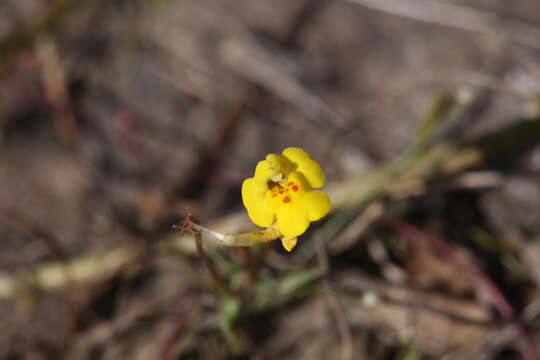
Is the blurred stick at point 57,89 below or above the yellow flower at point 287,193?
above

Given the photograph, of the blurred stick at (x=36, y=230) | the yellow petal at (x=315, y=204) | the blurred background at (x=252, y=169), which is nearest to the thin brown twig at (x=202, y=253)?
the blurred background at (x=252, y=169)

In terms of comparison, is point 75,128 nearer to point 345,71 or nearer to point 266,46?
point 266,46

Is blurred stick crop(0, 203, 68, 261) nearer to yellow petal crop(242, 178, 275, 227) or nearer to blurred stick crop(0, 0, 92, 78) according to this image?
blurred stick crop(0, 0, 92, 78)

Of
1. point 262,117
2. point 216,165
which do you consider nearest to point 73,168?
point 216,165

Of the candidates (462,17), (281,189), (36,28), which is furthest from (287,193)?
(36,28)

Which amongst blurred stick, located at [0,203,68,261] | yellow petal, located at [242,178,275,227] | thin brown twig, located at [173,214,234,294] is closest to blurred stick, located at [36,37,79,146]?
blurred stick, located at [0,203,68,261]

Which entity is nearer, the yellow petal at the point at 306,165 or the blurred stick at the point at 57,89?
the yellow petal at the point at 306,165

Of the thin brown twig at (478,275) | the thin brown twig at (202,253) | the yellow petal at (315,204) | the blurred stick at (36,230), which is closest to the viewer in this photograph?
the thin brown twig at (202,253)

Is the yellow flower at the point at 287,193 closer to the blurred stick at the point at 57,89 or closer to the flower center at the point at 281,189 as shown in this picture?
the flower center at the point at 281,189
